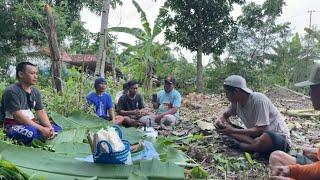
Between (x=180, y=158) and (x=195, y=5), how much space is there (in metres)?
12.6

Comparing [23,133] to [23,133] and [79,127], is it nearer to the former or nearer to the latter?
[23,133]

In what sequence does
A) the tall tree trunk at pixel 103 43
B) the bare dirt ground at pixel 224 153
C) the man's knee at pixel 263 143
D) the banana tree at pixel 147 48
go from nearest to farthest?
the bare dirt ground at pixel 224 153, the man's knee at pixel 263 143, the tall tree trunk at pixel 103 43, the banana tree at pixel 147 48

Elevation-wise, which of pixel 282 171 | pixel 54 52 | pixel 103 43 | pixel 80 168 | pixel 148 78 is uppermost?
pixel 103 43

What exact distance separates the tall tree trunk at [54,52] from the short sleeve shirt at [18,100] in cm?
246

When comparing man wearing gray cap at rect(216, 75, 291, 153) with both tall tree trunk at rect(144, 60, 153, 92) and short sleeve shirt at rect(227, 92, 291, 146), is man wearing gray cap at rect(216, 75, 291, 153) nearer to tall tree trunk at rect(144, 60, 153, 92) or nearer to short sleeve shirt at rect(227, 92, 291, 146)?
short sleeve shirt at rect(227, 92, 291, 146)

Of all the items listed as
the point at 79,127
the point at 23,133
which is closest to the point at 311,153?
the point at 79,127

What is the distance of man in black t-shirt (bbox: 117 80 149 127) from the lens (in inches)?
305

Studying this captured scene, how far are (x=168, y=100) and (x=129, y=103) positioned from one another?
73 cm

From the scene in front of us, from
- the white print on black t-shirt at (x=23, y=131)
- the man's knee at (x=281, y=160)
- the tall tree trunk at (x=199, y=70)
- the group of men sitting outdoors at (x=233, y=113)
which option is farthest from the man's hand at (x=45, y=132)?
the tall tree trunk at (x=199, y=70)

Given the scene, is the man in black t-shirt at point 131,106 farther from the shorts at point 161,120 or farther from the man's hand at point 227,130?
the man's hand at point 227,130

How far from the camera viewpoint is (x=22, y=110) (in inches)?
205

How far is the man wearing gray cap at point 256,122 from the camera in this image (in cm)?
484

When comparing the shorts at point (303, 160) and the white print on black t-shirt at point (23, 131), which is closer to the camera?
the shorts at point (303, 160)

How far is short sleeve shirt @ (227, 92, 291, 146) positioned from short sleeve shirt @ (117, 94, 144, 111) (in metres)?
3.10
